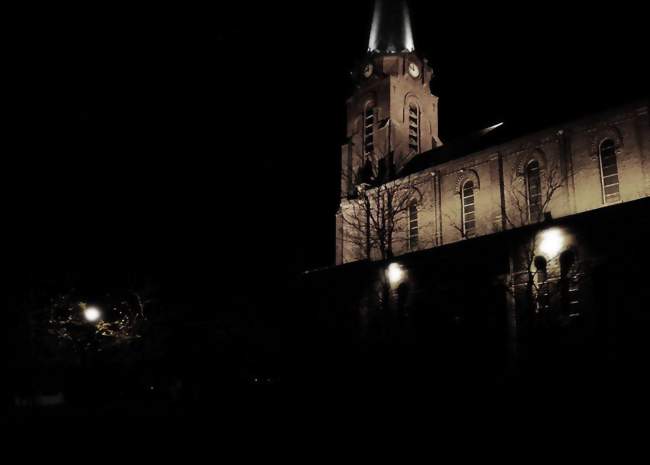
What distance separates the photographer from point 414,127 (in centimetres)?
5075

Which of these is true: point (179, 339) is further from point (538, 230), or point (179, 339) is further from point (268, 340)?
point (538, 230)

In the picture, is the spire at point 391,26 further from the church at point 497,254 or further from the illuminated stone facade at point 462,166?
the church at point 497,254

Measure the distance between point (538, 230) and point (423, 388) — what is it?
917 centimetres

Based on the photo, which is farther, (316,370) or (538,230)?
(316,370)

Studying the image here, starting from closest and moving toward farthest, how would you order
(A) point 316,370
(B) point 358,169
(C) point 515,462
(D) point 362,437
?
1. (C) point 515,462
2. (D) point 362,437
3. (A) point 316,370
4. (B) point 358,169

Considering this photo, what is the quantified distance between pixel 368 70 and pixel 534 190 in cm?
2001

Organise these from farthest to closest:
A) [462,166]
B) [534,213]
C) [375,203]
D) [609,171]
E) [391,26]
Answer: [391,26]
[375,203]
[462,166]
[534,213]
[609,171]

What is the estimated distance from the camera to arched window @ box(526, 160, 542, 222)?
119 feet

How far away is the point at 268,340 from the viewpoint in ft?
124

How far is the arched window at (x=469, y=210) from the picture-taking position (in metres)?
39.3

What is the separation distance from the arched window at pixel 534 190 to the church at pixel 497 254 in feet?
0.27

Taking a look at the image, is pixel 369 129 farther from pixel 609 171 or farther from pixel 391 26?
pixel 609 171

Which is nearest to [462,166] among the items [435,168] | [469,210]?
[435,168]

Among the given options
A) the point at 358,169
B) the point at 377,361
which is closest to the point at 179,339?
the point at 377,361
